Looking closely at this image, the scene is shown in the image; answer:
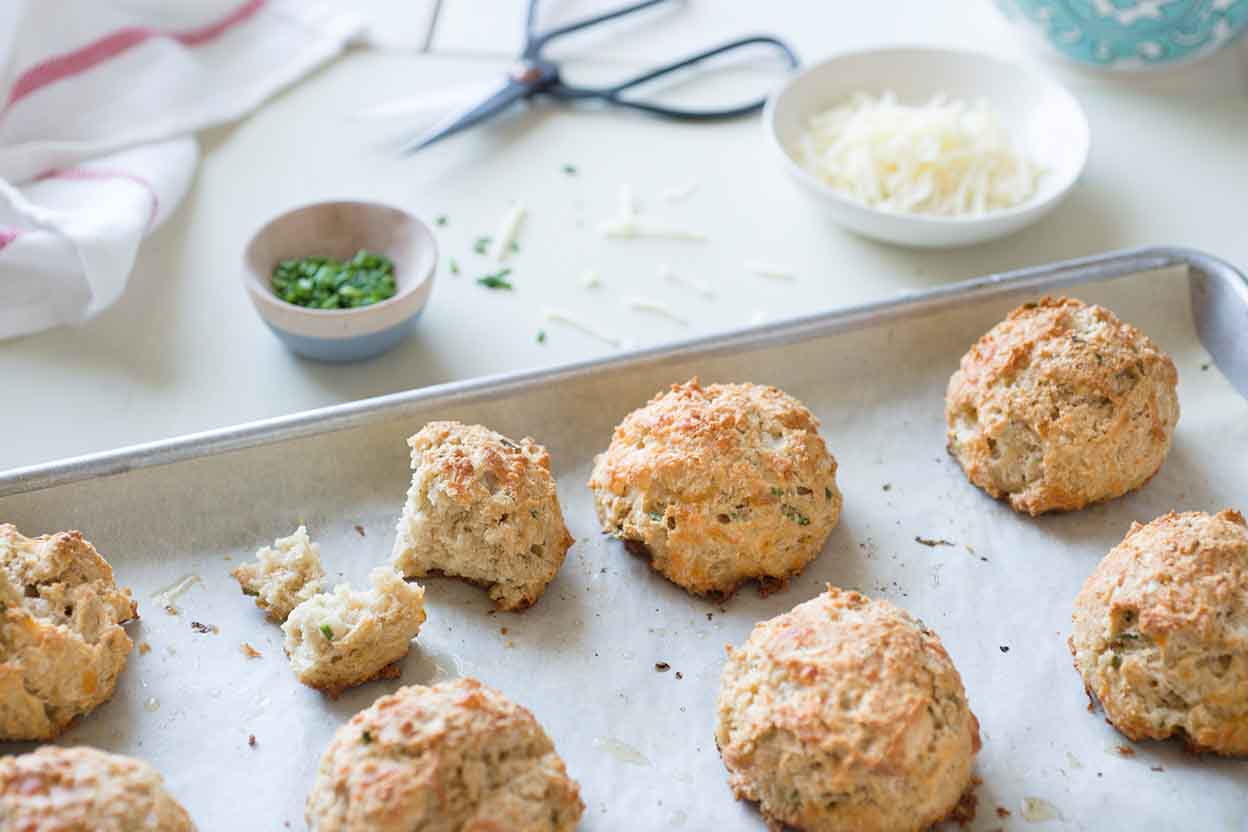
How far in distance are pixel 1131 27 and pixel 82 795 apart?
3655 mm

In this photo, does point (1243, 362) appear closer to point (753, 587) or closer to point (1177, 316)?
point (1177, 316)

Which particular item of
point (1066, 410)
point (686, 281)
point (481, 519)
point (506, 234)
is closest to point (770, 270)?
point (686, 281)

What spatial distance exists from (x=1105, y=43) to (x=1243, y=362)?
156cm

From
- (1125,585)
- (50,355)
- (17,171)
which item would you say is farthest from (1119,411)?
(17,171)

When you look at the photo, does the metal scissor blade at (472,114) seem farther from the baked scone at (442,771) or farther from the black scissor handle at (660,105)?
the baked scone at (442,771)

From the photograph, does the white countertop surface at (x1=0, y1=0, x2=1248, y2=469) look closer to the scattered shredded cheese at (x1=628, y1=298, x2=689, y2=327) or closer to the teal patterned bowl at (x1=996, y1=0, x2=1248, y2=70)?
the scattered shredded cheese at (x1=628, y1=298, x2=689, y2=327)

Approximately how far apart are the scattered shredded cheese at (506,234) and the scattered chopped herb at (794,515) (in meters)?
1.36

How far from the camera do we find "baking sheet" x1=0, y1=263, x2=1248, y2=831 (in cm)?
235

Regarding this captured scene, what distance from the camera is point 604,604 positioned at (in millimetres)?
2670

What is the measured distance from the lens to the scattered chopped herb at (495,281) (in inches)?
140

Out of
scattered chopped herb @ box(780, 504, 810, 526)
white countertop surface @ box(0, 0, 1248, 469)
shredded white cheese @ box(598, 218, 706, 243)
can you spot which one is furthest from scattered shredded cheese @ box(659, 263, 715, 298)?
scattered chopped herb @ box(780, 504, 810, 526)

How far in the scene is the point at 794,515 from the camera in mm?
2648

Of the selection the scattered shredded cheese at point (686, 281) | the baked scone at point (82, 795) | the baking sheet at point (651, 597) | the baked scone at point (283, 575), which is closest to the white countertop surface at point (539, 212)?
the scattered shredded cheese at point (686, 281)

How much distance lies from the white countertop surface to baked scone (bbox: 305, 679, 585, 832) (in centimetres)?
124
